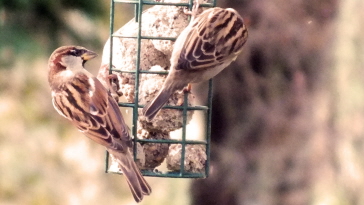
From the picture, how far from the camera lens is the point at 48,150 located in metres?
9.40

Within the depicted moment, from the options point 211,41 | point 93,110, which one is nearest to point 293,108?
point 211,41

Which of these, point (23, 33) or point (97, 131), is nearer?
point (97, 131)

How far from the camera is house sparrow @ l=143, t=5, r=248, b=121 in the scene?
420 cm

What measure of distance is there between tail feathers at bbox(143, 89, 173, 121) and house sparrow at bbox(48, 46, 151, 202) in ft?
0.73

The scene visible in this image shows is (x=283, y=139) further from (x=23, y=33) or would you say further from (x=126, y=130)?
(x=126, y=130)

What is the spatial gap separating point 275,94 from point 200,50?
3.14 meters

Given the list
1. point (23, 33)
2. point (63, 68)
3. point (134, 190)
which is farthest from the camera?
point (23, 33)

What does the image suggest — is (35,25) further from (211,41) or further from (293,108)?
(211,41)

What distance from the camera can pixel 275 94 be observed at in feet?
23.8

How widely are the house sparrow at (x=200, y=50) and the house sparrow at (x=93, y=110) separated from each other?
0.25 meters

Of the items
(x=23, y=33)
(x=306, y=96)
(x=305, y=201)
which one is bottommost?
(x=305, y=201)

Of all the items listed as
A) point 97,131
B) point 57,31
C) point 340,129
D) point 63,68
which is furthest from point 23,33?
point 340,129

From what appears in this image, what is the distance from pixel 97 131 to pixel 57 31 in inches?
108

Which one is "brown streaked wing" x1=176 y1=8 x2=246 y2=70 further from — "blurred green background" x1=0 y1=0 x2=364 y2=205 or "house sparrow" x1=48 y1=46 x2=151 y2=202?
"blurred green background" x1=0 y1=0 x2=364 y2=205
